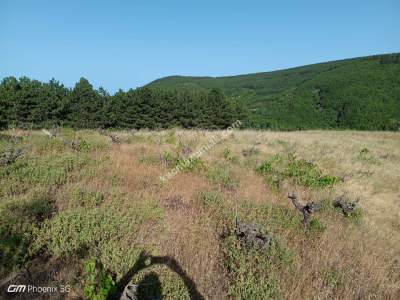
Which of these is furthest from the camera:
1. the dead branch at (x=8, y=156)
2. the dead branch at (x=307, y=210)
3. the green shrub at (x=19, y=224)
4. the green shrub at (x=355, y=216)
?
the dead branch at (x=8, y=156)

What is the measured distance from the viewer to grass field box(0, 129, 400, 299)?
3266 millimetres

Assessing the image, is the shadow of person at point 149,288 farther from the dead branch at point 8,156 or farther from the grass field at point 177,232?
the dead branch at point 8,156

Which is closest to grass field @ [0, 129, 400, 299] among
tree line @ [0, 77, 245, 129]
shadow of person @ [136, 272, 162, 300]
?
shadow of person @ [136, 272, 162, 300]

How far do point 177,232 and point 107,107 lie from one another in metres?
36.5

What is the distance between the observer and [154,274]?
10.3 feet

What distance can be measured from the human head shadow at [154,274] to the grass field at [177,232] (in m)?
0.01

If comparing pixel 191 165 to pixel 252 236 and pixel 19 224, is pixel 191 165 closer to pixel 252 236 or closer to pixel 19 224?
pixel 252 236

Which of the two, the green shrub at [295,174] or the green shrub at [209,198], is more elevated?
the green shrub at [209,198]

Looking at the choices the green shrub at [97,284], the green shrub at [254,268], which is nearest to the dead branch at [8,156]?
the green shrub at [97,284]

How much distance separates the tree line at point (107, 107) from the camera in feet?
104

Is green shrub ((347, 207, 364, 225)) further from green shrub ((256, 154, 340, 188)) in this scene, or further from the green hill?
the green hill

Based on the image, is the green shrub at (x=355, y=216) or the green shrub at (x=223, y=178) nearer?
the green shrub at (x=355, y=216)

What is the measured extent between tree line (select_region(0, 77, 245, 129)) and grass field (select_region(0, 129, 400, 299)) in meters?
24.4

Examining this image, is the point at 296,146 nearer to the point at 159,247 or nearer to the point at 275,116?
the point at 159,247
